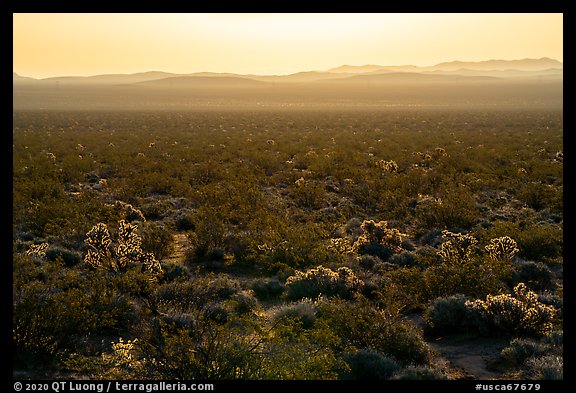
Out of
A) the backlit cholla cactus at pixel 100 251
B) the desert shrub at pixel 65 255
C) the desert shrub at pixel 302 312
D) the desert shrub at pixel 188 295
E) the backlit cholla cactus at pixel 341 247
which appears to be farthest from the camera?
the backlit cholla cactus at pixel 341 247

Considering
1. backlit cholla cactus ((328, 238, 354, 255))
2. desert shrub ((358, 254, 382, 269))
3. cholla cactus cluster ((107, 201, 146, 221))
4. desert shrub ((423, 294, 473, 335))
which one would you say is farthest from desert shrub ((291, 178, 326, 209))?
desert shrub ((423, 294, 473, 335))

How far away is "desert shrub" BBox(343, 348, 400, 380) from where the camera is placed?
556 centimetres

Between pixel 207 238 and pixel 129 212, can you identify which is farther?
pixel 129 212

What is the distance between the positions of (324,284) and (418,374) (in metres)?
3.17

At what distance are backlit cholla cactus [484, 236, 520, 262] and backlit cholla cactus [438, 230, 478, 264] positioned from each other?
0.40 m

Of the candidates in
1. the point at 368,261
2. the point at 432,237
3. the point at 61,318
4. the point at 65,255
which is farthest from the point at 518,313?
the point at 65,255

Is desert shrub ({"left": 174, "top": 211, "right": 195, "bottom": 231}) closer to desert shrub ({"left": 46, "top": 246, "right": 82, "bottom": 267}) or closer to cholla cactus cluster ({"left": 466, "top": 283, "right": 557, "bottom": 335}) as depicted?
desert shrub ({"left": 46, "top": 246, "right": 82, "bottom": 267})

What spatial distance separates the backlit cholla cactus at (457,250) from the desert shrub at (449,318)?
1946mm

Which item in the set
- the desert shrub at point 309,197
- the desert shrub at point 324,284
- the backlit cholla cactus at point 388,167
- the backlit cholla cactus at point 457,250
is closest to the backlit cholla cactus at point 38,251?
the desert shrub at point 324,284

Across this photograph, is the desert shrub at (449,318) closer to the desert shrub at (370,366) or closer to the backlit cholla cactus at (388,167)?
the desert shrub at (370,366)

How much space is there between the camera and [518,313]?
271 inches

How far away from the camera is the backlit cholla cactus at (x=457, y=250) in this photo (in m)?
9.44

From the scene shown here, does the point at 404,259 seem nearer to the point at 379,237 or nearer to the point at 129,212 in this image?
the point at 379,237

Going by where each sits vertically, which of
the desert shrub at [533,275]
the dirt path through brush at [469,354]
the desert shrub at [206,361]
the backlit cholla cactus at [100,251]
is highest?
the backlit cholla cactus at [100,251]
